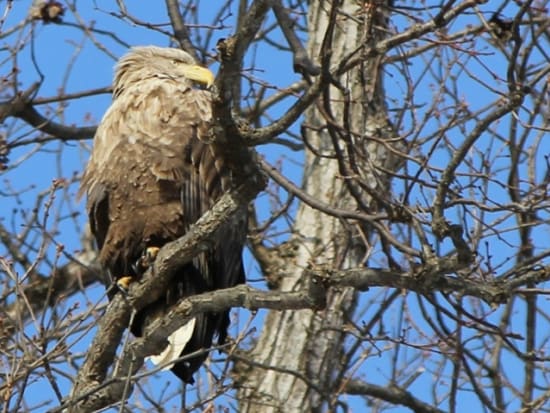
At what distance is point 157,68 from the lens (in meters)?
6.44

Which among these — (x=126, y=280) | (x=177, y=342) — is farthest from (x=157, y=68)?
(x=177, y=342)

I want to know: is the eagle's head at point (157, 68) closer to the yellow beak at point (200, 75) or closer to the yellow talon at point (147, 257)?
the yellow beak at point (200, 75)

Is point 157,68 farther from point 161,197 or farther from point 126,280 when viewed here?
point 126,280

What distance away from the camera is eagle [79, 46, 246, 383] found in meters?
5.60

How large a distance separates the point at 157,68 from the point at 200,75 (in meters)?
0.25

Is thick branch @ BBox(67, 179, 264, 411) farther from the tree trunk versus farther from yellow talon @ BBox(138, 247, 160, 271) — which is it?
→ the tree trunk

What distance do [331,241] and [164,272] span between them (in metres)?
1.95

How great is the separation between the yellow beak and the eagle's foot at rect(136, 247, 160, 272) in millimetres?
1021

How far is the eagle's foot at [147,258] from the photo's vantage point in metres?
5.51

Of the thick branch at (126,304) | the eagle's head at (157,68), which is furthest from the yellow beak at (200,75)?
the thick branch at (126,304)

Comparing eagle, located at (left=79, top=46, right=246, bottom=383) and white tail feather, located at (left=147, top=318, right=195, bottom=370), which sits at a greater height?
eagle, located at (left=79, top=46, right=246, bottom=383)

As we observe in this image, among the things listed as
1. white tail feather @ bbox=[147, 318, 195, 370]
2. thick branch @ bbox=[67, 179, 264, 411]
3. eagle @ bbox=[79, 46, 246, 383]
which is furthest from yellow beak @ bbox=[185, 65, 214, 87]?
thick branch @ bbox=[67, 179, 264, 411]

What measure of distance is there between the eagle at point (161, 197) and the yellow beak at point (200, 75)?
1.17 ft

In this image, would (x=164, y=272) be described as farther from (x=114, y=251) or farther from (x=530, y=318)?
(x=530, y=318)
